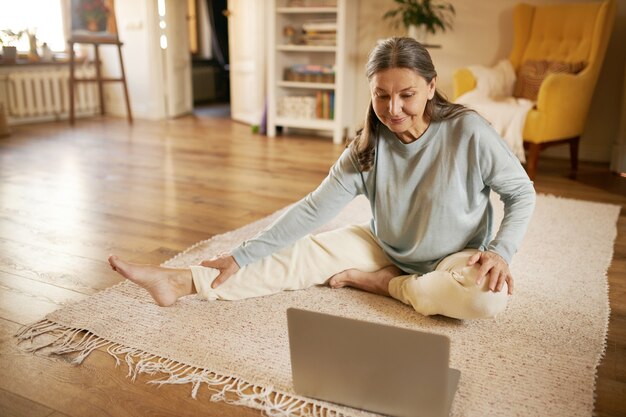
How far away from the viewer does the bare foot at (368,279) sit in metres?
1.67

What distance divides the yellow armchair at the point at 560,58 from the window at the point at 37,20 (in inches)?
163

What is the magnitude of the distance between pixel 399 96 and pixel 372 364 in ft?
1.99

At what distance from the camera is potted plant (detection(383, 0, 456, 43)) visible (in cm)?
402

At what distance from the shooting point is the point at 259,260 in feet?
5.25

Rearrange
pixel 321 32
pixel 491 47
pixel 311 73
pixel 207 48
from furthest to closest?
pixel 207 48 → pixel 311 73 → pixel 321 32 → pixel 491 47

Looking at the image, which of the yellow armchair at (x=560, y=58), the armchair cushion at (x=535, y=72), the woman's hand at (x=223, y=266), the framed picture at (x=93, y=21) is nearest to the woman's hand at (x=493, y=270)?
the woman's hand at (x=223, y=266)

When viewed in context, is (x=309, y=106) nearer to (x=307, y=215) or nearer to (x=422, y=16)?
(x=422, y=16)

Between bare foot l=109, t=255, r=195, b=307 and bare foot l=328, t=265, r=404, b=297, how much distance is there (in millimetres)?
430

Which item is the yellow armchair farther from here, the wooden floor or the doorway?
the doorway

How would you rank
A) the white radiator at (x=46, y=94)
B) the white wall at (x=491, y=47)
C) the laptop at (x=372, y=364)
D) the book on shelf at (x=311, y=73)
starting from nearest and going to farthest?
the laptop at (x=372, y=364)
the white wall at (x=491, y=47)
the book on shelf at (x=311, y=73)
the white radiator at (x=46, y=94)

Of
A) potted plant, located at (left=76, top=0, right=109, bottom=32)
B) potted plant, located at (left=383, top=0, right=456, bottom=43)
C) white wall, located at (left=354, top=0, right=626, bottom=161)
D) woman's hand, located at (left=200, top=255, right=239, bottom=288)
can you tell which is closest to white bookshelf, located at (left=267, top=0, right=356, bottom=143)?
white wall, located at (left=354, top=0, right=626, bottom=161)

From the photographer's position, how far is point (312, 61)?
496cm

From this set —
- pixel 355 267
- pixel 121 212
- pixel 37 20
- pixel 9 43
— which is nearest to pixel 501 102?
pixel 355 267

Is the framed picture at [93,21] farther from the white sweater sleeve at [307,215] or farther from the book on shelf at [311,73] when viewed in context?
the white sweater sleeve at [307,215]
